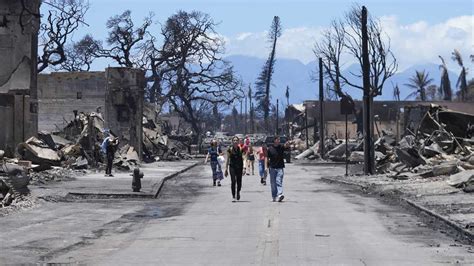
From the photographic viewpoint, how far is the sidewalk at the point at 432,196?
14970 millimetres

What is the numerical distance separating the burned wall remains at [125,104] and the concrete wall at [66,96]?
3.15ft

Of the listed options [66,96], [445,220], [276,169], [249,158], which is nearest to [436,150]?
[249,158]

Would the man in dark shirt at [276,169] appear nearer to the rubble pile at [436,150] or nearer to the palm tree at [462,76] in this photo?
the rubble pile at [436,150]

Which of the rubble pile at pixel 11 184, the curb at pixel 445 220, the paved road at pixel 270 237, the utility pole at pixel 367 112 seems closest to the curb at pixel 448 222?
the curb at pixel 445 220

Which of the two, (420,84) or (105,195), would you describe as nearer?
(105,195)

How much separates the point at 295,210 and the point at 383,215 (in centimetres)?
203

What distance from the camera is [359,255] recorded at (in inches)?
429

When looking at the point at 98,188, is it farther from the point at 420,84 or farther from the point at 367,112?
the point at 420,84

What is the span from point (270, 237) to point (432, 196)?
886 cm

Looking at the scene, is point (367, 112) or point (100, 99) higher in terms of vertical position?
point (100, 99)

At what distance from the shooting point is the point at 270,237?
1288 cm

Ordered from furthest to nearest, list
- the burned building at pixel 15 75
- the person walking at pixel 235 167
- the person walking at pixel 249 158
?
the person walking at pixel 249 158, the burned building at pixel 15 75, the person walking at pixel 235 167

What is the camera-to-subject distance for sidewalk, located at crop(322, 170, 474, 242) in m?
15.0

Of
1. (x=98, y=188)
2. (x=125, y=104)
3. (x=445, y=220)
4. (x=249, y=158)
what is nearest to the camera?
(x=445, y=220)
